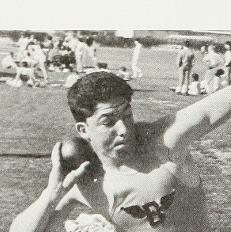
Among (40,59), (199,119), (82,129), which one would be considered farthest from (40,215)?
(40,59)

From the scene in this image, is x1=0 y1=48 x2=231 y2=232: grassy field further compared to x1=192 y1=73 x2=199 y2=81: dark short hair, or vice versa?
x1=192 y1=73 x2=199 y2=81: dark short hair

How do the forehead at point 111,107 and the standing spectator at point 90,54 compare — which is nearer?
the forehead at point 111,107

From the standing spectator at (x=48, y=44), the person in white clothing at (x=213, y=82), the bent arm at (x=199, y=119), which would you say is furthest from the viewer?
the standing spectator at (x=48, y=44)

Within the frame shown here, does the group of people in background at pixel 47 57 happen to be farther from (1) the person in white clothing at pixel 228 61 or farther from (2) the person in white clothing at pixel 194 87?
(1) the person in white clothing at pixel 228 61

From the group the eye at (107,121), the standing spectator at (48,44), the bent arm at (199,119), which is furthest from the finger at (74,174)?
the standing spectator at (48,44)

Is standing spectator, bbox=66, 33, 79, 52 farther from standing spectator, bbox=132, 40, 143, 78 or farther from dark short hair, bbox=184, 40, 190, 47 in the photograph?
dark short hair, bbox=184, 40, 190, 47

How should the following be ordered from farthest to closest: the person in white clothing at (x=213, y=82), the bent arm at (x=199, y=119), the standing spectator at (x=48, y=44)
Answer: the standing spectator at (x=48, y=44)
the person in white clothing at (x=213, y=82)
the bent arm at (x=199, y=119)

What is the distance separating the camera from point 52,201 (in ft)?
4.95

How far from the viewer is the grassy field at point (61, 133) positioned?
5.46 ft

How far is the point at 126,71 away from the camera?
1645 millimetres

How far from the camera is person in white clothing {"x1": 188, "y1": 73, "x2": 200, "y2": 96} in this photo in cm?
168

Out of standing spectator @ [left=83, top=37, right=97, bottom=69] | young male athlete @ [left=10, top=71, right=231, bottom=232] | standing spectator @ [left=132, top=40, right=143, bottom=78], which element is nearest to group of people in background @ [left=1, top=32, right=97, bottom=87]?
standing spectator @ [left=83, top=37, right=97, bottom=69]

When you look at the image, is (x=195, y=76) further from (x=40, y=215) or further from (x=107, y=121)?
(x=40, y=215)

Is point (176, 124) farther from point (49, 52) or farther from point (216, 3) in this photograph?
point (49, 52)
